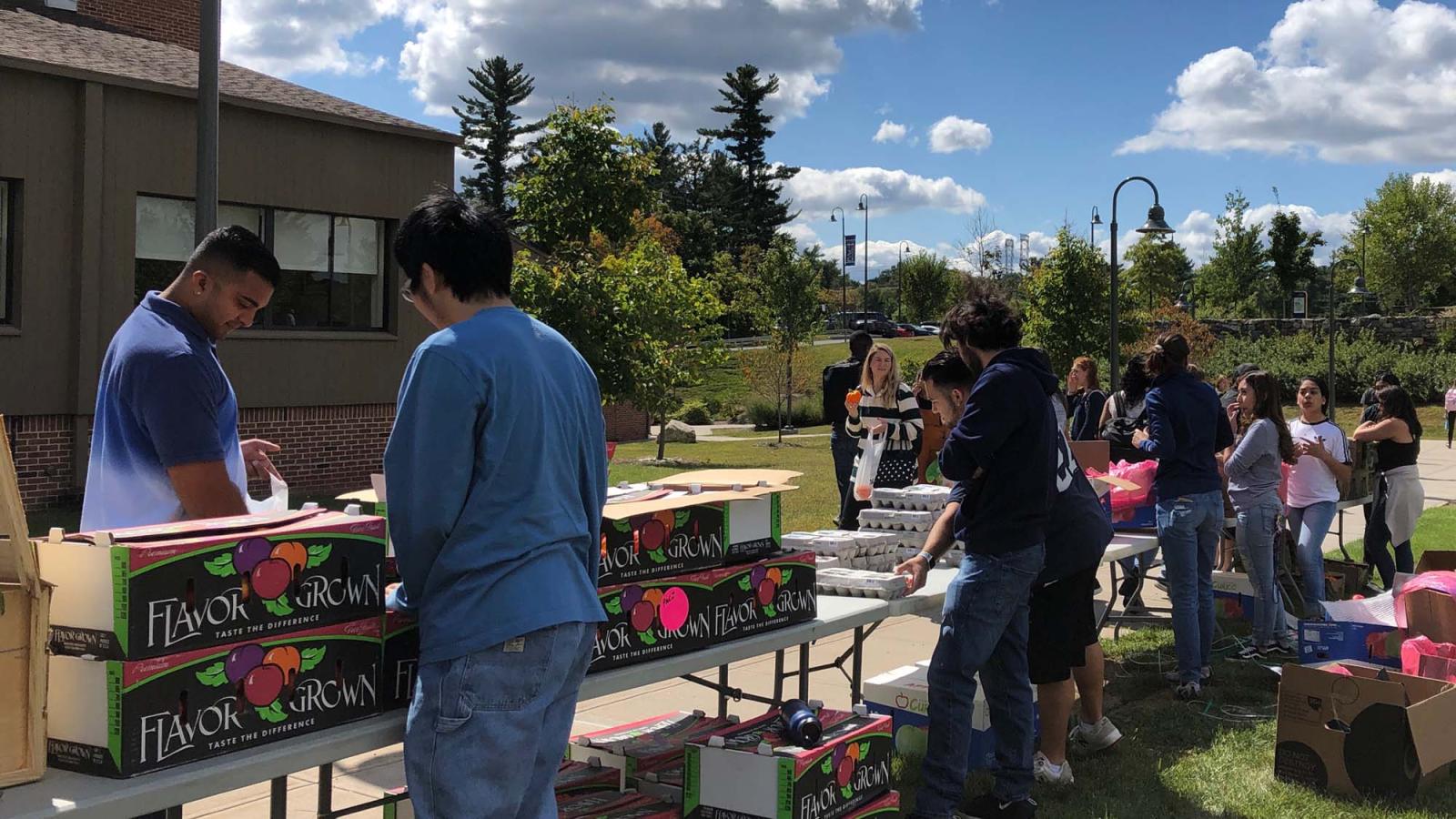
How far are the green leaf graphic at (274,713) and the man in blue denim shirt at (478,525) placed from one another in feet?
0.92

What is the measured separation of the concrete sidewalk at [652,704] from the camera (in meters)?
4.80

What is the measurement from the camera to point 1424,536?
42.2 feet

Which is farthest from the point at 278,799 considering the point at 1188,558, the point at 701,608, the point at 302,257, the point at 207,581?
the point at 302,257

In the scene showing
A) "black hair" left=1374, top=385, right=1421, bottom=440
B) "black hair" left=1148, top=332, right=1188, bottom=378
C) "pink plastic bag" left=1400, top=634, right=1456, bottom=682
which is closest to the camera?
"pink plastic bag" left=1400, top=634, right=1456, bottom=682

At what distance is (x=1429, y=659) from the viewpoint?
5.57m

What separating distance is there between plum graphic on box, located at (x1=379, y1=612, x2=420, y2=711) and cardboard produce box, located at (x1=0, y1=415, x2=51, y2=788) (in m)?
0.69

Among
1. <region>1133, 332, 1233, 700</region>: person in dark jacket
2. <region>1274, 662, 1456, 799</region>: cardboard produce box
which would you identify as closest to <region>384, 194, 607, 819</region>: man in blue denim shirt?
<region>1274, 662, 1456, 799</region>: cardboard produce box

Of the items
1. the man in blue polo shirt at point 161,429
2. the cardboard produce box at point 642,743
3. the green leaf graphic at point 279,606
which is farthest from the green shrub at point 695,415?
the green leaf graphic at point 279,606

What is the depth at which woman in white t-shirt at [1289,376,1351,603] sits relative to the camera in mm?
8109

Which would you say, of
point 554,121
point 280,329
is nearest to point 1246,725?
point 280,329

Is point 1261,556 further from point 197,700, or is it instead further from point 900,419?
point 197,700

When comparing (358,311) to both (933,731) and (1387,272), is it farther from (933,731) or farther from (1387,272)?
(1387,272)

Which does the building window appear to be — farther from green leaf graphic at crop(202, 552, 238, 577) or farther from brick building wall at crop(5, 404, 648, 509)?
green leaf graphic at crop(202, 552, 238, 577)

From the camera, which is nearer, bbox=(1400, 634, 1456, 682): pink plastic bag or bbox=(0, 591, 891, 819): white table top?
bbox=(0, 591, 891, 819): white table top
